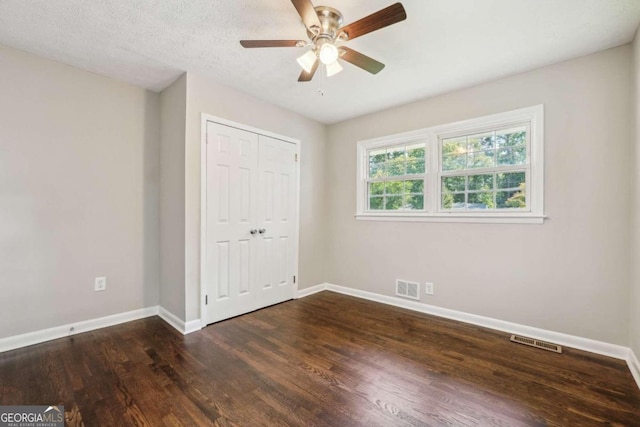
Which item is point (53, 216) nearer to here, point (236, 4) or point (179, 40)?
point (179, 40)

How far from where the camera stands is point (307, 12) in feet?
5.22

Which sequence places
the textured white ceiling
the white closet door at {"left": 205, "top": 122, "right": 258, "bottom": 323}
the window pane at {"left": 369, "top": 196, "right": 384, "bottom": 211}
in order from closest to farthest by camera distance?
1. the textured white ceiling
2. the white closet door at {"left": 205, "top": 122, "right": 258, "bottom": 323}
3. the window pane at {"left": 369, "top": 196, "right": 384, "bottom": 211}

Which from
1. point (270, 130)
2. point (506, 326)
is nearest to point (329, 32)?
point (270, 130)

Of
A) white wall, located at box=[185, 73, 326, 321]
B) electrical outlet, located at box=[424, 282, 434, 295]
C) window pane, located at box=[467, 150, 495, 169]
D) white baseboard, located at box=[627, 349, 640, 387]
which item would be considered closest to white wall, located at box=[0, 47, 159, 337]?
white wall, located at box=[185, 73, 326, 321]

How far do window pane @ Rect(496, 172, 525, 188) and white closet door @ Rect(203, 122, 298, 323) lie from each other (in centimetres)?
236

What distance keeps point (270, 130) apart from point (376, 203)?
167 cm

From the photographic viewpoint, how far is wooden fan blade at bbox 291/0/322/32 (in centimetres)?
151

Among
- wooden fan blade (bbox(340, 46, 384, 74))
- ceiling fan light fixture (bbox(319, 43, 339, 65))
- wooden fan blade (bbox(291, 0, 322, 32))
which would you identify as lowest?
ceiling fan light fixture (bbox(319, 43, 339, 65))

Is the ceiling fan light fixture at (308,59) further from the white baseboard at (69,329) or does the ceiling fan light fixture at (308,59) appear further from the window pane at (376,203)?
the white baseboard at (69,329)

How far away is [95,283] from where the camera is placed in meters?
2.76

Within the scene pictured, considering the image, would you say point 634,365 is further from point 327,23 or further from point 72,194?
point 72,194

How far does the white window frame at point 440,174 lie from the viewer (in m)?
2.61

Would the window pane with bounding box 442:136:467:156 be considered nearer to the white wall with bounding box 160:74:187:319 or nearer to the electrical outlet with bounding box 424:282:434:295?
the electrical outlet with bounding box 424:282:434:295

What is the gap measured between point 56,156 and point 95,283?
123cm
